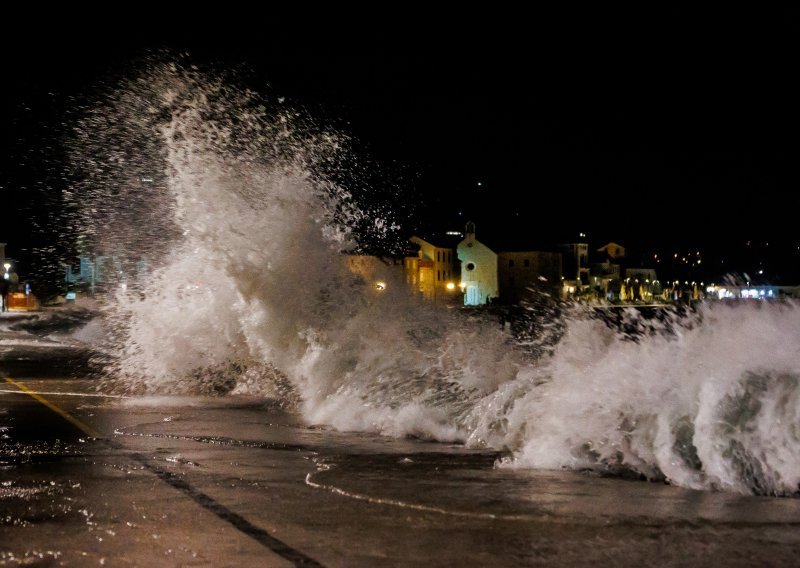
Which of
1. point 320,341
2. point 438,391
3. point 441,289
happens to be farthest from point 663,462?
point 441,289

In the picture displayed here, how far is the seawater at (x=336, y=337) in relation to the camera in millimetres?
9195

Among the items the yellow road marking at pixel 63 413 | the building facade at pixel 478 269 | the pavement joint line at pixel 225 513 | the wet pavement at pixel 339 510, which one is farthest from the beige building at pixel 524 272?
the pavement joint line at pixel 225 513

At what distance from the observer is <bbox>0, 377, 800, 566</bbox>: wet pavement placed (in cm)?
613

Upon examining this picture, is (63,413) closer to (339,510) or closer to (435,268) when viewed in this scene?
(339,510)

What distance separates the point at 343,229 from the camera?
20172 millimetres

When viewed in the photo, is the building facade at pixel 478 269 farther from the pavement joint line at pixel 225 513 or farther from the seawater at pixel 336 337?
the pavement joint line at pixel 225 513

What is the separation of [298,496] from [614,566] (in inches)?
112

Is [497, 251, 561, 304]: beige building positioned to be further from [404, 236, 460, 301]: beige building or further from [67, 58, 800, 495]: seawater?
[67, 58, 800, 495]: seawater

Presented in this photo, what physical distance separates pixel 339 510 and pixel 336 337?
887 cm

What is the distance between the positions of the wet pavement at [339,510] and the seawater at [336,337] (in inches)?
28.5

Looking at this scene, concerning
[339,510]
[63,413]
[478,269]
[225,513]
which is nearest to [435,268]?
[478,269]

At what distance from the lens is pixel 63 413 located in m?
13.5

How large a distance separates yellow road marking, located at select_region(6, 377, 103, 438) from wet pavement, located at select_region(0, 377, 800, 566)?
451 mm

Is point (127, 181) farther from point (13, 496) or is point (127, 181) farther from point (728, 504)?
point (728, 504)
